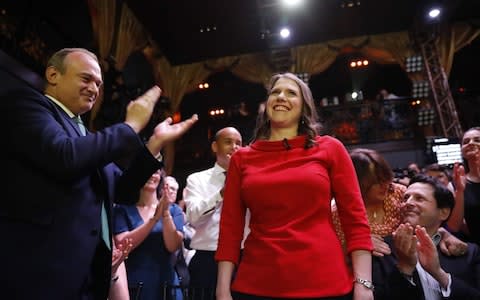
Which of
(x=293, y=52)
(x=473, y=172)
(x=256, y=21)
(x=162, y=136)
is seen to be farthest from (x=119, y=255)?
(x=293, y=52)

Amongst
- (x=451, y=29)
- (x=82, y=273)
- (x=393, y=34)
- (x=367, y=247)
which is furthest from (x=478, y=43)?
(x=82, y=273)

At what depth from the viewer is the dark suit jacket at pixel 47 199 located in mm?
1003

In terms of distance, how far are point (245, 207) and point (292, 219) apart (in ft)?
0.76

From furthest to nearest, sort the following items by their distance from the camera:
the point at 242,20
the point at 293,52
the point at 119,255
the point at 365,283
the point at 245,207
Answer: the point at 293,52 < the point at 242,20 < the point at 119,255 < the point at 245,207 < the point at 365,283

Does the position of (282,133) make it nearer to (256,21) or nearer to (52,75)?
(52,75)

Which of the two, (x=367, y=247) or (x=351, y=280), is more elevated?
(x=367, y=247)

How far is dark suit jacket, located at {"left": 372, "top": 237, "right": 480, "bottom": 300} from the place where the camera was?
138 centimetres

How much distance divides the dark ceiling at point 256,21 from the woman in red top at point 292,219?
6.58 m

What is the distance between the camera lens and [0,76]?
4.15 metres

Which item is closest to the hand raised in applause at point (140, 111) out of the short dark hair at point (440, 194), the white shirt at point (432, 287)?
the white shirt at point (432, 287)

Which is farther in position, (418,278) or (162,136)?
(418,278)

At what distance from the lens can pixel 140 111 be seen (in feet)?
4.03

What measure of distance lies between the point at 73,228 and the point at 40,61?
203 inches

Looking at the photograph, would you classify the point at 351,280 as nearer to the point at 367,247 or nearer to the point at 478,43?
the point at 367,247
